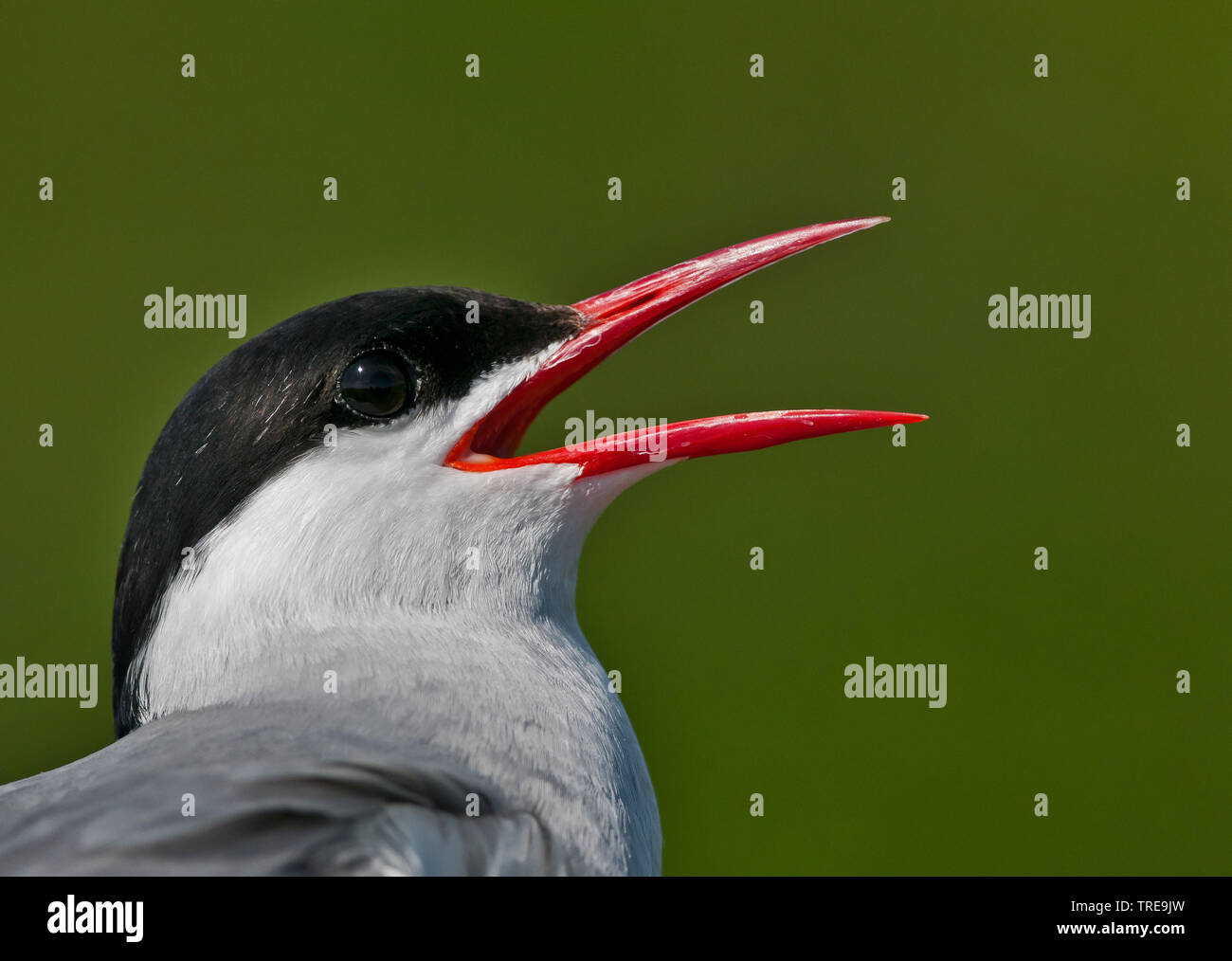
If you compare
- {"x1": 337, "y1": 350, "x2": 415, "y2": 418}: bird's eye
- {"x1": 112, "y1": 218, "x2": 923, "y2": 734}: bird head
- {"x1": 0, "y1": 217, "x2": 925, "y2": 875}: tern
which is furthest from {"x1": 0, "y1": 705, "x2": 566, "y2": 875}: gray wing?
{"x1": 337, "y1": 350, "x2": 415, "y2": 418}: bird's eye

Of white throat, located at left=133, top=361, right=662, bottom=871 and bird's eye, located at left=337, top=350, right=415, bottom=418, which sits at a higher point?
bird's eye, located at left=337, top=350, right=415, bottom=418

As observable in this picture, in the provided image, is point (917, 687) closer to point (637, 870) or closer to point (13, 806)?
point (637, 870)

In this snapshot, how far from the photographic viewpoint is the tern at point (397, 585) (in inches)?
49.8

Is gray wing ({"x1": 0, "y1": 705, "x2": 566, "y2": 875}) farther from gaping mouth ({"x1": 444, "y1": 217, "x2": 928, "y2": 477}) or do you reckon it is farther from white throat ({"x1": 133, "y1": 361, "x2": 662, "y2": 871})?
gaping mouth ({"x1": 444, "y1": 217, "x2": 928, "y2": 477})

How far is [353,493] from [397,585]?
0.13 m

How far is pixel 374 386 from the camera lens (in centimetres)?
147

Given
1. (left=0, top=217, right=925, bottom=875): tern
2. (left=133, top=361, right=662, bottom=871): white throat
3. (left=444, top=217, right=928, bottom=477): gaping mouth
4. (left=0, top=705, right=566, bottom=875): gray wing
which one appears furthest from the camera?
(left=444, top=217, right=928, bottom=477): gaping mouth

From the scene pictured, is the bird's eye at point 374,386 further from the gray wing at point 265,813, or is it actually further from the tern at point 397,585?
the gray wing at point 265,813

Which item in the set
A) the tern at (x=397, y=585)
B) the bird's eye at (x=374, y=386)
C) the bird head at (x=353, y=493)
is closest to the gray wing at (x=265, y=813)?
the tern at (x=397, y=585)

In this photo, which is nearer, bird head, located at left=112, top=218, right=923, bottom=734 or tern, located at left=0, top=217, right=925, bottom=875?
tern, located at left=0, top=217, right=925, bottom=875

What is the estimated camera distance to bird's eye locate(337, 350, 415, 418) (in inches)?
57.7

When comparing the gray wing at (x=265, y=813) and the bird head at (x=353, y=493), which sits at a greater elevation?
the bird head at (x=353, y=493)

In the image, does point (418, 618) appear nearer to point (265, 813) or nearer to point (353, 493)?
point (353, 493)
